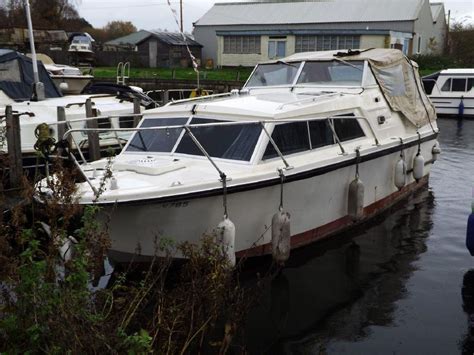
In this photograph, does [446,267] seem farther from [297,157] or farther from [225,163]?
[225,163]

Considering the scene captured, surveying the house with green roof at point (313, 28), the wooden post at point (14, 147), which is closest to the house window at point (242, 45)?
the house with green roof at point (313, 28)

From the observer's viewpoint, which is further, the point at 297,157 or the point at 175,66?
the point at 175,66

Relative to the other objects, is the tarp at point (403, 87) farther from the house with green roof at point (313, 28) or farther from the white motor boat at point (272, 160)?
the house with green roof at point (313, 28)

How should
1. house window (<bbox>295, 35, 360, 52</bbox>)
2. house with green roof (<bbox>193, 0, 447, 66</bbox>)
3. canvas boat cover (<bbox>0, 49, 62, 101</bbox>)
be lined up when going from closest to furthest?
canvas boat cover (<bbox>0, 49, 62, 101</bbox>)
house window (<bbox>295, 35, 360, 52</bbox>)
house with green roof (<bbox>193, 0, 447, 66</bbox>)

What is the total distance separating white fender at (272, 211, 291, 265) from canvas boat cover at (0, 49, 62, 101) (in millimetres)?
8416

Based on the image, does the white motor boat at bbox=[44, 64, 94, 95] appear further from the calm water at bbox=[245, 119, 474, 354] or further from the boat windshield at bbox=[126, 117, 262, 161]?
the calm water at bbox=[245, 119, 474, 354]

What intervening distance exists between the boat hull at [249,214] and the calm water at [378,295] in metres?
0.53

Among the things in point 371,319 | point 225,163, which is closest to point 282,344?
point 371,319

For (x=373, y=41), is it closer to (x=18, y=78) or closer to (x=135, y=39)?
(x=135, y=39)

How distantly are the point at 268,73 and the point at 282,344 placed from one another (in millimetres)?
6220

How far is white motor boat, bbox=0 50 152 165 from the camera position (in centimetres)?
1157

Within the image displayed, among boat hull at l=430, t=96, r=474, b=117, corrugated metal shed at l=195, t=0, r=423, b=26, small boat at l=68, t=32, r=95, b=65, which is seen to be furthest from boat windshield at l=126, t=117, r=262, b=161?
corrugated metal shed at l=195, t=0, r=423, b=26

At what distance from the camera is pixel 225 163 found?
295 inches

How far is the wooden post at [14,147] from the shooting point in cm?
950
